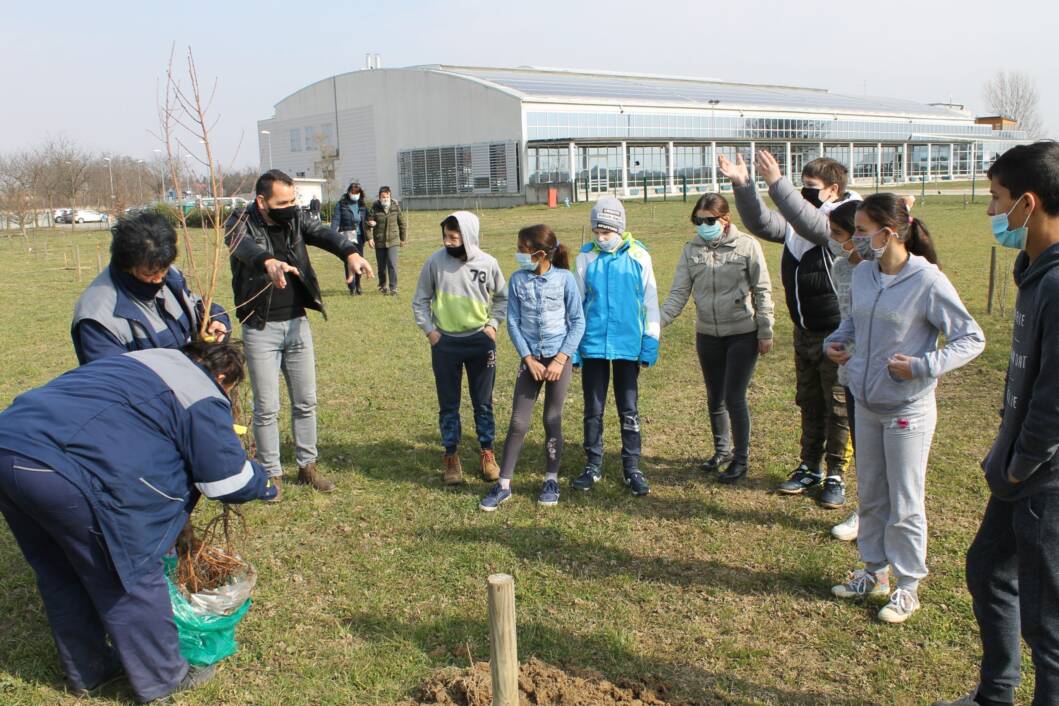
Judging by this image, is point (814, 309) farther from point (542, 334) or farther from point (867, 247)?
point (542, 334)

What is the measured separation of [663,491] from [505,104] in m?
43.2

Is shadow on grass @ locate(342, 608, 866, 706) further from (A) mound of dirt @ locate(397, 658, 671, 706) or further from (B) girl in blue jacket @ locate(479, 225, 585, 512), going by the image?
(B) girl in blue jacket @ locate(479, 225, 585, 512)

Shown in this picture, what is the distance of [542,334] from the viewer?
5348 mm

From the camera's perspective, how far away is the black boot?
5730 mm

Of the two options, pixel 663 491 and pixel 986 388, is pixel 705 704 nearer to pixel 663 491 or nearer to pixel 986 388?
pixel 663 491

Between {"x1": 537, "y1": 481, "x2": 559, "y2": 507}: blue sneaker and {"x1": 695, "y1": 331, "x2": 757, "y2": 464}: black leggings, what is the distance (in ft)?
4.31

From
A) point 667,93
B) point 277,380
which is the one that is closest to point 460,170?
point 667,93

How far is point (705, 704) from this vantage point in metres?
3.35

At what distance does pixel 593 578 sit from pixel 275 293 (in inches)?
107

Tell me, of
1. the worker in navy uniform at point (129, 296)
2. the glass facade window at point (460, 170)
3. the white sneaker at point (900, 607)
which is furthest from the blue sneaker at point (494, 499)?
the glass facade window at point (460, 170)

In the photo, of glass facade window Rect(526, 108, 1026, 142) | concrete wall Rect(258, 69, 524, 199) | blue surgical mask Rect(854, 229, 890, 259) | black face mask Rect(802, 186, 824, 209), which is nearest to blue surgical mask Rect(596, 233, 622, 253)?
black face mask Rect(802, 186, 824, 209)

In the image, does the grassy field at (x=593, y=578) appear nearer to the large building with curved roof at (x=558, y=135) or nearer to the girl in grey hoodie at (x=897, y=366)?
the girl in grey hoodie at (x=897, y=366)

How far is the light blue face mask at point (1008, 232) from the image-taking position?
268 cm

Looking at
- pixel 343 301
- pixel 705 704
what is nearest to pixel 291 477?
pixel 705 704
